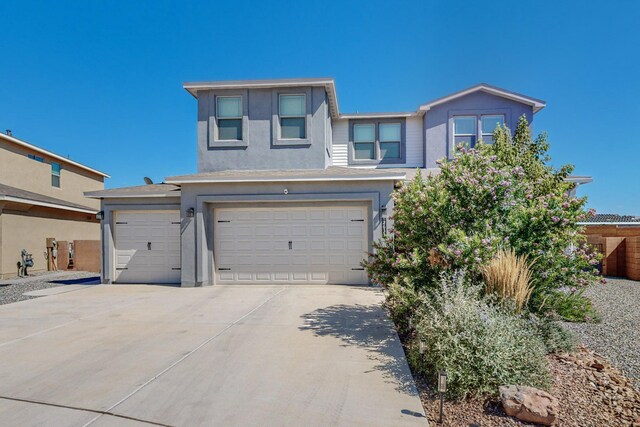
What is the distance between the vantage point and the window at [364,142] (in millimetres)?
13992

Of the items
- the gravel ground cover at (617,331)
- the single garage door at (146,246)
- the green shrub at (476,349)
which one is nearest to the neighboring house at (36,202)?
the single garage door at (146,246)

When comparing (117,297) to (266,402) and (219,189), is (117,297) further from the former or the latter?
(266,402)

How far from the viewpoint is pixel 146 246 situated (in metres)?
11.0

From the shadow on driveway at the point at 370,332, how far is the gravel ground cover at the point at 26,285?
26.6ft

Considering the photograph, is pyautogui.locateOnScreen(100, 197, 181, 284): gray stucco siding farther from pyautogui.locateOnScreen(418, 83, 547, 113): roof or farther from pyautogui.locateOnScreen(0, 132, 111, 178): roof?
pyautogui.locateOnScreen(418, 83, 547, 113): roof

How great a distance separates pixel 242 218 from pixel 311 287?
119 inches

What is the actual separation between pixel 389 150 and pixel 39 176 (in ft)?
56.8

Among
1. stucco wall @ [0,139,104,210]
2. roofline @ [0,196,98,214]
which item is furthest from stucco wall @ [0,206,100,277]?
stucco wall @ [0,139,104,210]

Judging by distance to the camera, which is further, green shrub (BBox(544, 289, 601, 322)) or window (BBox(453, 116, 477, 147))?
window (BBox(453, 116, 477, 147))

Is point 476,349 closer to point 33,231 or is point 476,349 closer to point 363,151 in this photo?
point 363,151

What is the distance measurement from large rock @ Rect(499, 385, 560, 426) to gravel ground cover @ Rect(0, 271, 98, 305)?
1088cm

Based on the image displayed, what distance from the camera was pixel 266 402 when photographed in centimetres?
337

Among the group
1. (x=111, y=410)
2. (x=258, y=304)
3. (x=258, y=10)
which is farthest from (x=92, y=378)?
(x=258, y=10)

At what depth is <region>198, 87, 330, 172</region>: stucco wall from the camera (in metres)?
11.4
